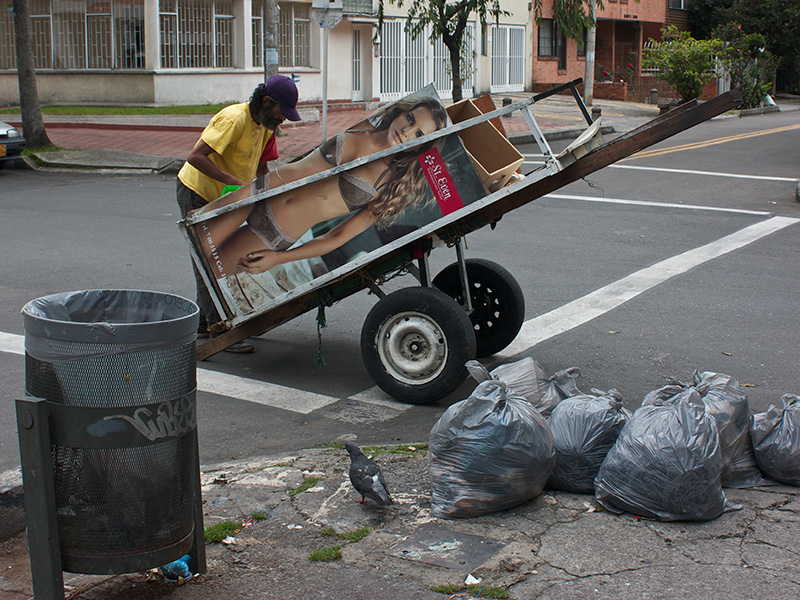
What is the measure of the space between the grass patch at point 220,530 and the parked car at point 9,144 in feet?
46.5

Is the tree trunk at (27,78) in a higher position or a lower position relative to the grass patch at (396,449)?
higher

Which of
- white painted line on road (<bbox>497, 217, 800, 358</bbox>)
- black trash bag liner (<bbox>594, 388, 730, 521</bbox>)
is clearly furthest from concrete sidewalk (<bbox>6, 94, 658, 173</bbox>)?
black trash bag liner (<bbox>594, 388, 730, 521</bbox>)

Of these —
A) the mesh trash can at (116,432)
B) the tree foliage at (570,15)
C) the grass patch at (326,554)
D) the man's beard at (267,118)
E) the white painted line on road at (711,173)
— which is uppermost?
the tree foliage at (570,15)

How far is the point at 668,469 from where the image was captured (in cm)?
367

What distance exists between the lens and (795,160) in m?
17.8

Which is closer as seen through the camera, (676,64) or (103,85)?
(103,85)

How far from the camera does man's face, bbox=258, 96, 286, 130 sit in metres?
5.84

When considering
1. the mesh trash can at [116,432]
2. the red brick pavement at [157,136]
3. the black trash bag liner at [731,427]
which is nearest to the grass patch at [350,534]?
the mesh trash can at [116,432]

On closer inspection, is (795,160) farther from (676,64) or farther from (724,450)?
(724,450)

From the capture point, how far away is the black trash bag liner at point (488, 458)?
376 cm

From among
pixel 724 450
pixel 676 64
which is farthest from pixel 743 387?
pixel 676 64

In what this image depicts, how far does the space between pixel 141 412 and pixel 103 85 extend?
23538 mm

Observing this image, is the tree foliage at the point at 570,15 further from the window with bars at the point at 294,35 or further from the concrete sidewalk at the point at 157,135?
the window with bars at the point at 294,35

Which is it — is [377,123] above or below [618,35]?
below
